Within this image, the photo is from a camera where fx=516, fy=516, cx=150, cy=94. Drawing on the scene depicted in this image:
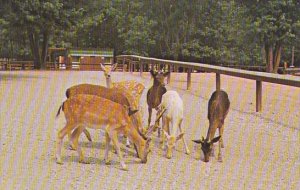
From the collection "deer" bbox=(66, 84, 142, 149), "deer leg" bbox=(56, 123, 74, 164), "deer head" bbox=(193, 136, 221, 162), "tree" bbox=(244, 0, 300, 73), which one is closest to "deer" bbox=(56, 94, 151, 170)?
"deer leg" bbox=(56, 123, 74, 164)

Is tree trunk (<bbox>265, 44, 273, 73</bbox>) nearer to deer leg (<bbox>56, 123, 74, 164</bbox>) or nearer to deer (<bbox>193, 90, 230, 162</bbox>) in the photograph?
deer (<bbox>193, 90, 230, 162</bbox>)

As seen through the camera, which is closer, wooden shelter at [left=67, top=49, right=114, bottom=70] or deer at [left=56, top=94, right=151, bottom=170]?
deer at [left=56, top=94, right=151, bottom=170]

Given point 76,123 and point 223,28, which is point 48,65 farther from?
point 76,123

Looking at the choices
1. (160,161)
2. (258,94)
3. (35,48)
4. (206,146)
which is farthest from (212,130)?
(35,48)

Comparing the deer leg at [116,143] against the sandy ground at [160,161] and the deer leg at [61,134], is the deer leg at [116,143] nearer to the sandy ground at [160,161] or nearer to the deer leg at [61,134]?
the sandy ground at [160,161]

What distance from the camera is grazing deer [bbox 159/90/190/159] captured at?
261 inches

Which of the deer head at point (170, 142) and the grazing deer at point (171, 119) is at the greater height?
the grazing deer at point (171, 119)

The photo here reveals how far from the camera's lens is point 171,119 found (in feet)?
22.4

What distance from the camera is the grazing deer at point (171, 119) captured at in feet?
Answer: 21.8

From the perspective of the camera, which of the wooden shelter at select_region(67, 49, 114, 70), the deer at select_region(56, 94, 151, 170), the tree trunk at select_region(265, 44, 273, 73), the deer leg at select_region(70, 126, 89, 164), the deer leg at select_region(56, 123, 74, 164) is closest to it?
the deer at select_region(56, 94, 151, 170)

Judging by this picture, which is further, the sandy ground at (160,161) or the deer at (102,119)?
the deer at (102,119)

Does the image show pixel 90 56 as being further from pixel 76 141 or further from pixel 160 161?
pixel 160 161

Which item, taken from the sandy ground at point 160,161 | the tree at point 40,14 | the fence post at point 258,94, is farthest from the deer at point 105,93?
the tree at point 40,14

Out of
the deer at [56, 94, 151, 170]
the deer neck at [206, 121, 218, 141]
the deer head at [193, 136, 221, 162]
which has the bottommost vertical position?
the deer head at [193, 136, 221, 162]
